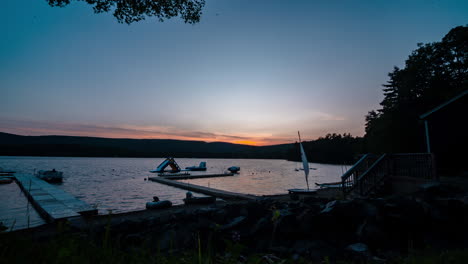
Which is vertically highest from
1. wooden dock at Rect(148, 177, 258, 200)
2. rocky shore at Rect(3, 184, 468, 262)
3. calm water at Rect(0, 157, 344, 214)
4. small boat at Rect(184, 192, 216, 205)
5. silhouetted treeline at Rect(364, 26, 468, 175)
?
silhouetted treeline at Rect(364, 26, 468, 175)

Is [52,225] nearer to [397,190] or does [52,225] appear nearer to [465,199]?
[465,199]

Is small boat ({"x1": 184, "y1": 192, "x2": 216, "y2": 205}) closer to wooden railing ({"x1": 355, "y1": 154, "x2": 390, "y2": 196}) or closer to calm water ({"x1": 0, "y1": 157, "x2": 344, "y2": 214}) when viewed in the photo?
calm water ({"x1": 0, "y1": 157, "x2": 344, "y2": 214})

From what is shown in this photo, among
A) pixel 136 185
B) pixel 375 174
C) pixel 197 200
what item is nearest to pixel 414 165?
pixel 375 174

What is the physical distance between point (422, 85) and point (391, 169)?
18870mm

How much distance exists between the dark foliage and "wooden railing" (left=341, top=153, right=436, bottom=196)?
46.6 feet

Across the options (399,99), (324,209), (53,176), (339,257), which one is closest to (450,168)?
(324,209)

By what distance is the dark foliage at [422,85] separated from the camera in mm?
20545

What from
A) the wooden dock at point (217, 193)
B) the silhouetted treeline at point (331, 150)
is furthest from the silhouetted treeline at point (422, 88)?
the silhouetted treeline at point (331, 150)

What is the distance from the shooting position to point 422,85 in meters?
23.4

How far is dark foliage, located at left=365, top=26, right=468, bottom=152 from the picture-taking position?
2055 centimetres

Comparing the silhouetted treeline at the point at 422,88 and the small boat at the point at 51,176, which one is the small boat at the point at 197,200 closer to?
the silhouetted treeline at the point at 422,88

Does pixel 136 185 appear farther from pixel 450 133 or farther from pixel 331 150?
pixel 331 150

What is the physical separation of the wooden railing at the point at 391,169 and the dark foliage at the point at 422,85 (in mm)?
14214

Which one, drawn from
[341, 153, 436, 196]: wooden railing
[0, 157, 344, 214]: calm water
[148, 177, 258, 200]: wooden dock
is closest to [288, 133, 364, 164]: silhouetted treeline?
[0, 157, 344, 214]: calm water
